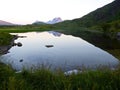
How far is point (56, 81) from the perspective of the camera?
949 centimetres

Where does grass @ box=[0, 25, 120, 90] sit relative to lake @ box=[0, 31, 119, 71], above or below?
above

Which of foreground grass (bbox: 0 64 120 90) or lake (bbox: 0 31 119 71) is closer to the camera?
foreground grass (bbox: 0 64 120 90)

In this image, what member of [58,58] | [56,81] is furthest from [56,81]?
[58,58]

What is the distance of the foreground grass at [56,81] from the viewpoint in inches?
327

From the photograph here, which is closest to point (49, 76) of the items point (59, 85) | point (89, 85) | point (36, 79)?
point (36, 79)

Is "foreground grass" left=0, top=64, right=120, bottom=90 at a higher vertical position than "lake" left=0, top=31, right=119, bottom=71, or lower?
higher

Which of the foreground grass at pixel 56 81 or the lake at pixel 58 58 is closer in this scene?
the foreground grass at pixel 56 81

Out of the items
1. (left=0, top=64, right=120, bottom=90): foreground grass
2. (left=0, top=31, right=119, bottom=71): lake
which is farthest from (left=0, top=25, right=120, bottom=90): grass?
(left=0, top=31, right=119, bottom=71): lake

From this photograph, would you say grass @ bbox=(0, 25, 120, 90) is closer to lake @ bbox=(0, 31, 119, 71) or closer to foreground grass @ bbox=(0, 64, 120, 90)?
foreground grass @ bbox=(0, 64, 120, 90)

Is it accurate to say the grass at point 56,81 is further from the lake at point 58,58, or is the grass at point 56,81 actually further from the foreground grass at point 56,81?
the lake at point 58,58

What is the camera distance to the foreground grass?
27.3 ft

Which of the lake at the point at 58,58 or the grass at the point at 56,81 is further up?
the grass at the point at 56,81

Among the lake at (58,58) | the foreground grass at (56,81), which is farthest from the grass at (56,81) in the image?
the lake at (58,58)

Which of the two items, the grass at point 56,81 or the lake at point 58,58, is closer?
the grass at point 56,81
